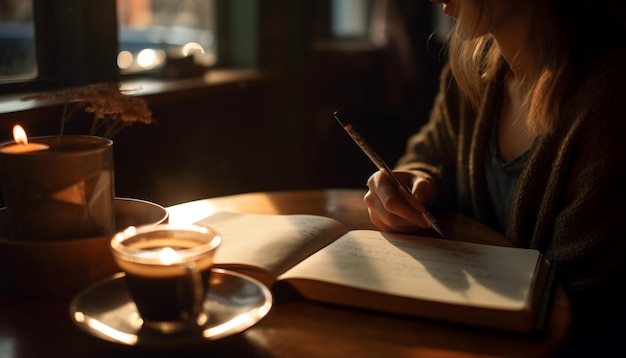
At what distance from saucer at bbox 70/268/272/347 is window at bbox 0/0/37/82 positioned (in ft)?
3.26

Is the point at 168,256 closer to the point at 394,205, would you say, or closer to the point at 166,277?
the point at 166,277

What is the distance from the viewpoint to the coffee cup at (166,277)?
25.8 inches

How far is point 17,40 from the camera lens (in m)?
1.66

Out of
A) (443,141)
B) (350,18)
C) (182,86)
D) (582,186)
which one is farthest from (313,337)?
(350,18)

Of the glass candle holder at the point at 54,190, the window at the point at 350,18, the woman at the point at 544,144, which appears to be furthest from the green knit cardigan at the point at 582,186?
the window at the point at 350,18

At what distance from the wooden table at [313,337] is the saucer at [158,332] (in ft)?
0.06

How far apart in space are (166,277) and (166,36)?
1808 mm

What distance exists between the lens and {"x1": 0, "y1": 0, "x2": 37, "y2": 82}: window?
5.20 ft

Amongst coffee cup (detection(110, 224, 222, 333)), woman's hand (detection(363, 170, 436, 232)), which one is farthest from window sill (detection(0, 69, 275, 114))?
coffee cup (detection(110, 224, 222, 333))

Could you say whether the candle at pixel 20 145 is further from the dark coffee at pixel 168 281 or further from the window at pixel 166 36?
the window at pixel 166 36

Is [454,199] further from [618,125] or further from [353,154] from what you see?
[353,154]

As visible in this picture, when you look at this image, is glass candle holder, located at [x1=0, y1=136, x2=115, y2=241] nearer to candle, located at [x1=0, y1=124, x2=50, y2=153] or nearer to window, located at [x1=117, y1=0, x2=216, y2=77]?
candle, located at [x1=0, y1=124, x2=50, y2=153]

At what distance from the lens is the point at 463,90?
1.39 m

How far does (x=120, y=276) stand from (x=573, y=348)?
69 cm
